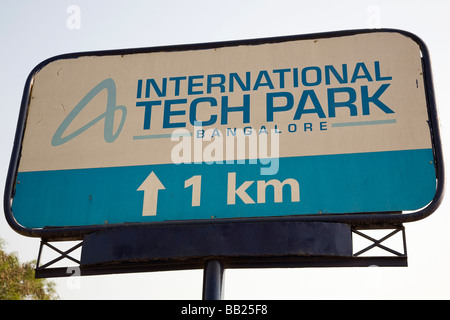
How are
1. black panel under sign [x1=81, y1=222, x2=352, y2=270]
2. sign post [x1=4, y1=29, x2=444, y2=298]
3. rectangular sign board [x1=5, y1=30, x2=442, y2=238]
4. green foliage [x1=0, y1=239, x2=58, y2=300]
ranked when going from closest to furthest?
black panel under sign [x1=81, y1=222, x2=352, y2=270]
sign post [x1=4, y1=29, x2=444, y2=298]
rectangular sign board [x1=5, y1=30, x2=442, y2=238]
green foliage [x1=0, y1=239, x2=58, y2=300]

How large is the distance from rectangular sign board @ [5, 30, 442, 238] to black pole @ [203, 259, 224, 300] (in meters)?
0.40

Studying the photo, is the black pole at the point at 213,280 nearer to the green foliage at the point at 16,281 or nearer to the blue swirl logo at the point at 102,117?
the blue swirl logo at the point at 102,117

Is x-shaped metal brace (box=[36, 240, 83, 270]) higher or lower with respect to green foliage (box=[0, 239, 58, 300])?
lower

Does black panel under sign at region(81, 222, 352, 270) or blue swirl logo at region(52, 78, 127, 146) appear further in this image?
blue swirl logo at region(52, 78, 127, 146)

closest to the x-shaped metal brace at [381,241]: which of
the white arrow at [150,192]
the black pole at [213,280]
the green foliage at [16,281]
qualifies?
the black pole at [213,280]

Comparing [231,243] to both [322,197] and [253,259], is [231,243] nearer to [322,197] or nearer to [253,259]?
[253,259]

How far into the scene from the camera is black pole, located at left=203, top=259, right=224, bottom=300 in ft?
13.7

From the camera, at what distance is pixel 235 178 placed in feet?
16.0

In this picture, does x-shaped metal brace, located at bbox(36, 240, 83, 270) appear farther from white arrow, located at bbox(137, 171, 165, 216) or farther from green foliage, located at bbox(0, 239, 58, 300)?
green foliage, located at bbox(0, 239, 58, 300)

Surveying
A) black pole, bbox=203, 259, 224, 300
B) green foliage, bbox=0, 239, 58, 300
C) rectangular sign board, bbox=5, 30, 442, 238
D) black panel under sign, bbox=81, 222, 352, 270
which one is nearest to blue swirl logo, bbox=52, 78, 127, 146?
rectangular sign board, bbox=5, 30, 442, 238

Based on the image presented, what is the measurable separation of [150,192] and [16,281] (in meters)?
16.2

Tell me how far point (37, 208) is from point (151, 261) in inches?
48.1

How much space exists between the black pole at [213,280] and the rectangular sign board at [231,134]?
40cm

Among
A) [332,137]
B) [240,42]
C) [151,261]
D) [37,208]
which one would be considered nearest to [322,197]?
Answer: [332,137]
